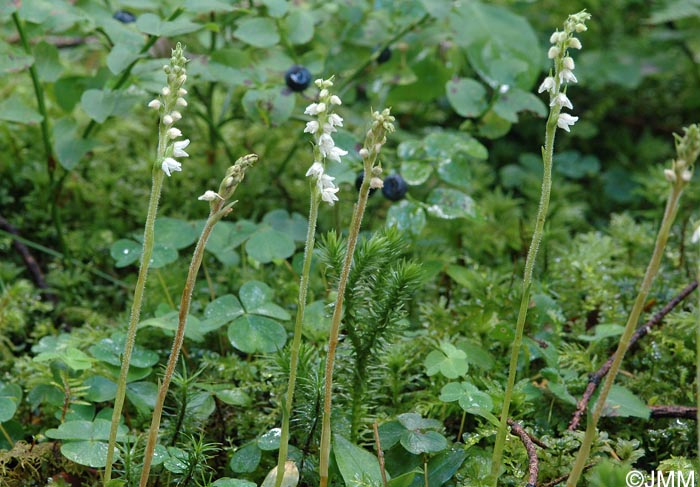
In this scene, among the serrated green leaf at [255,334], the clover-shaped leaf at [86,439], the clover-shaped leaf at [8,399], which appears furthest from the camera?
the serrated green leaf at [255,334]

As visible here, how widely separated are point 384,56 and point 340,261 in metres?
1.37

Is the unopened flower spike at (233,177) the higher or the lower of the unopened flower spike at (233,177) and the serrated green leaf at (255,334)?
the higher

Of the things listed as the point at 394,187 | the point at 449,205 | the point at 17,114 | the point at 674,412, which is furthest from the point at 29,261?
the point at 674,412

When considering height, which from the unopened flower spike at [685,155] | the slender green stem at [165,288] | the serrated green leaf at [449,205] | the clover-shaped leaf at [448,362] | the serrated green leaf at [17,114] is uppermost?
the unopened flower spike at [685,155]

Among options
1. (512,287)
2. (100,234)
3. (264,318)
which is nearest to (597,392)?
(512,287)

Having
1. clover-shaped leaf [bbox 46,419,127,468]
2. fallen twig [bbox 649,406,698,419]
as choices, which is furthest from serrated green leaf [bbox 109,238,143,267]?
fallen twig [bbox 649,406,698,419]

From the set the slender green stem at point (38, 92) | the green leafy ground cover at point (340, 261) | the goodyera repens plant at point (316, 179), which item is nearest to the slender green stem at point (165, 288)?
the green leafy ground cover at point (340, 261)

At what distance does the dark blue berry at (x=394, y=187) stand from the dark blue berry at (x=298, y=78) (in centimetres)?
45

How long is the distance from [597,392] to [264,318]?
0.92 m

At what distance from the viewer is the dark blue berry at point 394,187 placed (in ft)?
8.31

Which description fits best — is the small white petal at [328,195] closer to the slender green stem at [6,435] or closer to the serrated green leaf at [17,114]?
the slender green stem at [6,435]

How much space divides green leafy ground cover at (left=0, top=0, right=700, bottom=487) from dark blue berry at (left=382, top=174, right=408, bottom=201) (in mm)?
11

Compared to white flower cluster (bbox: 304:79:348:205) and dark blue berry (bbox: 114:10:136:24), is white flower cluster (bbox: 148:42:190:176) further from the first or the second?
dark blue berry (bbox: 114:10:136:24)

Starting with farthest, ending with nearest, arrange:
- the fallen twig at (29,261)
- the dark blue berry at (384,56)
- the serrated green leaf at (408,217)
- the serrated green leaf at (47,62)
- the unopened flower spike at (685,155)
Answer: the dark blue berry at (384,56), the fallen twig at (29,261), the serrated green leaf at (47,62), the serrated green leaf at (408,217), the unopened flower spike at (685,155)
